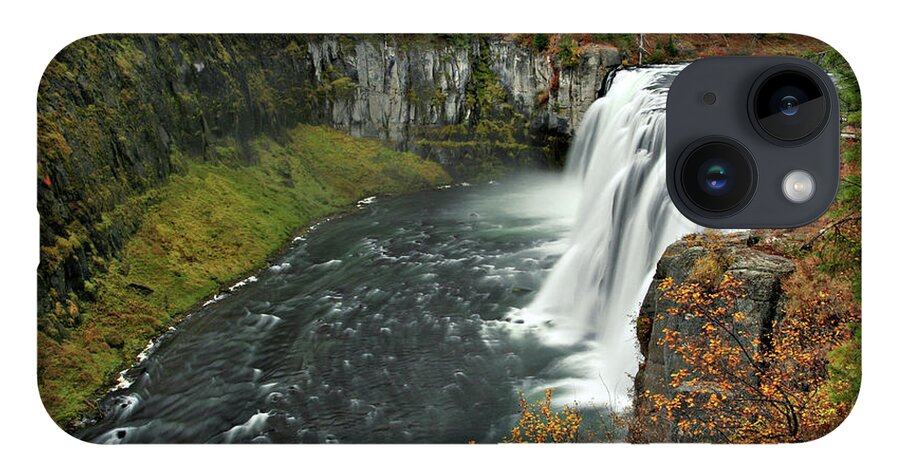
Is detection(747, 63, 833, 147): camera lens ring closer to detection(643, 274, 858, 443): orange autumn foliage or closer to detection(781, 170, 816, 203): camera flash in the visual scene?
detection(781, 170, 816, 203): camera flash

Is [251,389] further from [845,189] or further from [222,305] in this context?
[845,189]

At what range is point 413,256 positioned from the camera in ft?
21.4

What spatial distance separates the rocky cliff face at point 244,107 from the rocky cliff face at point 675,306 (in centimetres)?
135

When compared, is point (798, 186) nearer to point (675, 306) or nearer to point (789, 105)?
point (789, 105)

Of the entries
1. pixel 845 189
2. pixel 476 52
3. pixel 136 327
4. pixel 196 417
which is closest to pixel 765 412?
pixel 845 189

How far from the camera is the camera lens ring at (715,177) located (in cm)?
565

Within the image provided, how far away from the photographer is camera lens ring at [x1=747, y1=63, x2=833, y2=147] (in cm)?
561

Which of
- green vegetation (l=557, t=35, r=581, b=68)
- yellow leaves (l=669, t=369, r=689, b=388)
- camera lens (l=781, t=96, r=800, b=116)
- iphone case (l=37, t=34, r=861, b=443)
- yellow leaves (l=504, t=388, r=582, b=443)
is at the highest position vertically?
green vegetation (l=557, t=35, r=581, b=68)

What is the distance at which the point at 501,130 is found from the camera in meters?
6.77

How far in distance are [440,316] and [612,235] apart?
1457mm

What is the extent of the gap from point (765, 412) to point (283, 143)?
160 inches

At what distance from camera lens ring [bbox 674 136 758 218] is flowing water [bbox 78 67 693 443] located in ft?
0.64

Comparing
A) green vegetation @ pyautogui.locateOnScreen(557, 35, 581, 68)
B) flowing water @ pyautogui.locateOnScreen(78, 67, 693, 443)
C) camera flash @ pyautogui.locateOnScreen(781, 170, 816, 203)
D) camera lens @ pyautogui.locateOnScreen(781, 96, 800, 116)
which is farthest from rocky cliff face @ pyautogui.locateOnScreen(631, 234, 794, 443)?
green vegetation @ pyautogui.locateOnScreen(557, 35, 581, 68)

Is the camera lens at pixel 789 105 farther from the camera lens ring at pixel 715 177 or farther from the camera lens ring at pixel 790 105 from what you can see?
the camera lens ring at pixel 715 177
